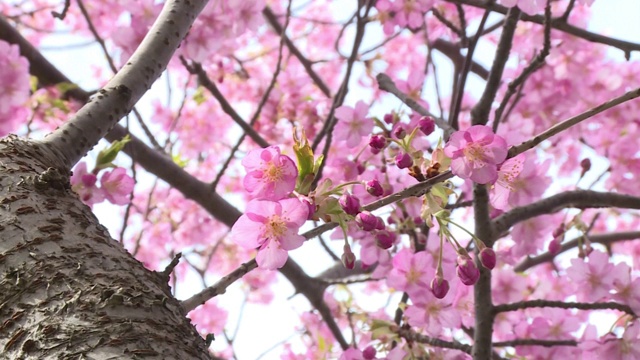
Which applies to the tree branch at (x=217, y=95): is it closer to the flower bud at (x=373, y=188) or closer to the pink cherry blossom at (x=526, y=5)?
the pink cherry blossom at (x=526, y=5)

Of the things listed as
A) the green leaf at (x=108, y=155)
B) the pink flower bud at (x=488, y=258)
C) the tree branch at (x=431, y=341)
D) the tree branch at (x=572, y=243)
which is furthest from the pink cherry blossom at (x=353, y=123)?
the tree branch at (x=572, y=243)

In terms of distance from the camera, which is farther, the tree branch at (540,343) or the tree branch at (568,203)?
the tree branch at (540,343)

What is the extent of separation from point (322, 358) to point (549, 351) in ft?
3.13

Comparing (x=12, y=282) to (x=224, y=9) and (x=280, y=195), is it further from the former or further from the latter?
(x=224, y=9)

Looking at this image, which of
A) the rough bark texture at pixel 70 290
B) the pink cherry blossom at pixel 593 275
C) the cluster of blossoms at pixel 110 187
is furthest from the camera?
the pink cherry blossom at pixel 593 275

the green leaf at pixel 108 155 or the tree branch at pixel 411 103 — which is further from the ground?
the tree branch at pixel 411 103

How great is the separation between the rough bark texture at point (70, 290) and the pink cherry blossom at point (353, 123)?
A: 55.0 inches

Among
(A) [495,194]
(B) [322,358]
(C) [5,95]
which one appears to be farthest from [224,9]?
(A) [495,194]

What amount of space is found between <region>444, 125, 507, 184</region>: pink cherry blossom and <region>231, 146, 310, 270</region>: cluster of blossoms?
293 mm

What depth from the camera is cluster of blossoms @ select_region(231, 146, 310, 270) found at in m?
1.18

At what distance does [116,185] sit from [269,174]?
104 centimetres

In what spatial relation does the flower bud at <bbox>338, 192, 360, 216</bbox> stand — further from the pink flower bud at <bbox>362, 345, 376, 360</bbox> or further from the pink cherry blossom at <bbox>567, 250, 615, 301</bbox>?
the pink cherry blossom at <bbox>567, 250, 615, 301</bbox>

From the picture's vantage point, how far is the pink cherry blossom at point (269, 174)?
1186 mm

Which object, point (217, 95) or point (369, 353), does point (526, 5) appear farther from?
point (217, 95)
